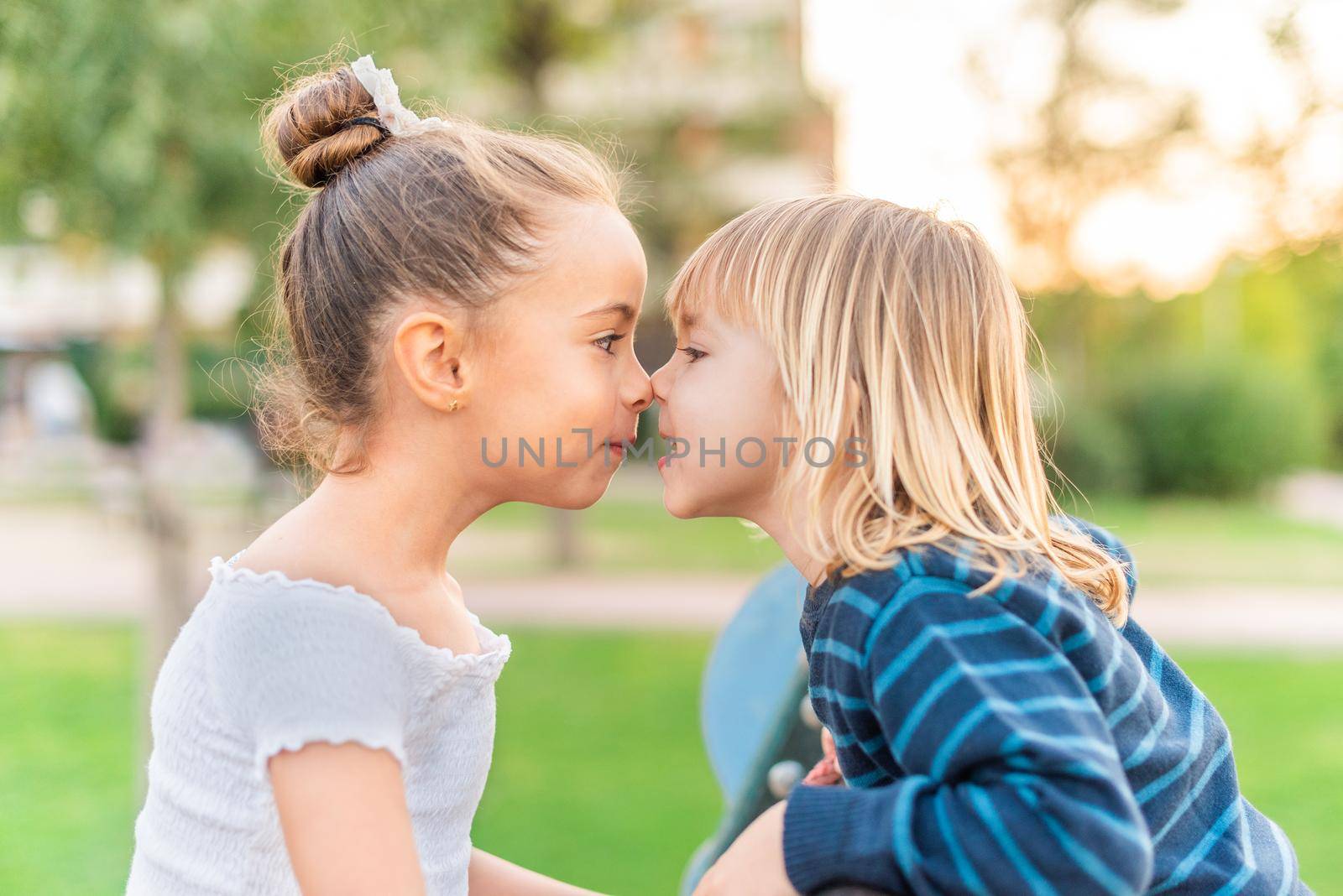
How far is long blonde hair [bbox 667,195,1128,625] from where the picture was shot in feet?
4.21

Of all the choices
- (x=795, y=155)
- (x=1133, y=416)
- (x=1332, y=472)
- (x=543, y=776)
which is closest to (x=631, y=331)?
(x=543, y=776)

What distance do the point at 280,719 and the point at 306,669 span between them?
49 mm

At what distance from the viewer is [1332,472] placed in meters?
24.5

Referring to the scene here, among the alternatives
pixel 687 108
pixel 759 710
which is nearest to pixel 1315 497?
pixel 687 108

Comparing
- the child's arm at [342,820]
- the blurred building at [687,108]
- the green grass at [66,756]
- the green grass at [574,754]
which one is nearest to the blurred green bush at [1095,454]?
the blurred building at [687,108]

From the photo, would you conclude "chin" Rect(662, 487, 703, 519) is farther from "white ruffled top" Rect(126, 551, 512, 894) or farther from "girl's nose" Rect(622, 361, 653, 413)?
"white ruffled top" Rect(126, 551, 512, 894)

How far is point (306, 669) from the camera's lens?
1163 millimetres

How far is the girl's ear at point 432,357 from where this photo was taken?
52.5 inches

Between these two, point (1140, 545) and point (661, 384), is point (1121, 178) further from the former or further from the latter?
point (661, 384)

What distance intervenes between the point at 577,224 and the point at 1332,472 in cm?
2652

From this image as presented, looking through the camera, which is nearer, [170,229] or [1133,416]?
[170,229]

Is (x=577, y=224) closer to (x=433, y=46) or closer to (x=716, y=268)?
(x=716, y=268)

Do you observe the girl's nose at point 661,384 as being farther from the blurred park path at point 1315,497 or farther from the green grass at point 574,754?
the blurred park path at point 1315,497

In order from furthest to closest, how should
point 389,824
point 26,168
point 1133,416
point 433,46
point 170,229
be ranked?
1. point 1133,416
2. point 433,46
3. point 170,229
4. point 26,168
5. point 389,824
